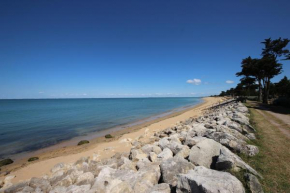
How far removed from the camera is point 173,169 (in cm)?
458

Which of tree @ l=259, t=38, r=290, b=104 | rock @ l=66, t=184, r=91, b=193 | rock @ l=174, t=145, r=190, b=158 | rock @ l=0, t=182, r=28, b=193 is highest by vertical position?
tree @ l=259, t=38, r=290, b=104

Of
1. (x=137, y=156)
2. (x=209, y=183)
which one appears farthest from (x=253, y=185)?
(x=137, y=156)

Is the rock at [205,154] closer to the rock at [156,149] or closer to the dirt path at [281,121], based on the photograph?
the rock at [156,149]

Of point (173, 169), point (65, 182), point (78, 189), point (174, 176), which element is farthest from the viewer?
point (65, 182)

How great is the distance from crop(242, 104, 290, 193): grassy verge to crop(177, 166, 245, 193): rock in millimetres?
1239

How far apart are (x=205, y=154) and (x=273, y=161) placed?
2.67 metres

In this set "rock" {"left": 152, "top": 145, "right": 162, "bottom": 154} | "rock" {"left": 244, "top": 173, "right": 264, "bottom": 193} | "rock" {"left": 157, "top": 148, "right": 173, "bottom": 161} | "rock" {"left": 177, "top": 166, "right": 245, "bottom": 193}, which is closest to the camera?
"rock" {"left": 177, "top": 166, "right": 245, "bottom": 193}

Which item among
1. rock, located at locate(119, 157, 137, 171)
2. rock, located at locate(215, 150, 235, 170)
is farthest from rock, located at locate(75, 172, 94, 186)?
rock, located at locate(215, 150, 235, 170)

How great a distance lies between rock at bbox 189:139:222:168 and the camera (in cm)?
490

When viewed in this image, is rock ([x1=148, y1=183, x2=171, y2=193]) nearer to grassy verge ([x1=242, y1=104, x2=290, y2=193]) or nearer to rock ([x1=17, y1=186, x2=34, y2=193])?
grassy verge ([x1=242, y1=104, x2=290, y2=193])

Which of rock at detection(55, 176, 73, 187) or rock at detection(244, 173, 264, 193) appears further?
rock at detection(55, 176, 73, 187)

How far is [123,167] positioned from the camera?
563 cm

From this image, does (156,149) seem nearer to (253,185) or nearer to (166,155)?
(166,155)

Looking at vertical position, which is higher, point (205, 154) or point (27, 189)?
point (205, 154)
